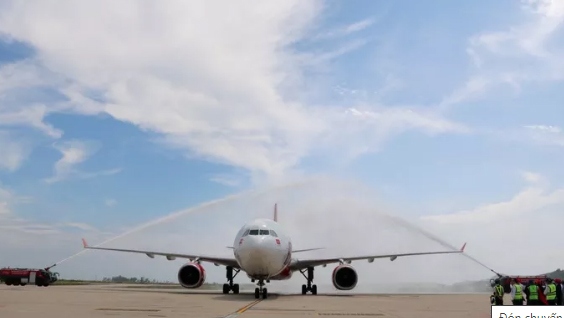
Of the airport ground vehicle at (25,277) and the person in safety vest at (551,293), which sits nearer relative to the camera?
the person in safety vest at (551,293)

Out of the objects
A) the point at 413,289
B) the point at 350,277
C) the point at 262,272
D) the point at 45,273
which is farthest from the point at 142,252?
the point at 413,289

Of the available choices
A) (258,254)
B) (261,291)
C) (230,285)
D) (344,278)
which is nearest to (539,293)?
(258,254)

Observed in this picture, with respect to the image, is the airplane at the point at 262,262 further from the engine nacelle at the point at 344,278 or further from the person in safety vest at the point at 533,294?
the person in safety vest at the point at 533,294

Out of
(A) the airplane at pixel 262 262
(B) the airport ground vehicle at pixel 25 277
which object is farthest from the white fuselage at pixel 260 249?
(B) the airport ground vehicle at pixel 25 277

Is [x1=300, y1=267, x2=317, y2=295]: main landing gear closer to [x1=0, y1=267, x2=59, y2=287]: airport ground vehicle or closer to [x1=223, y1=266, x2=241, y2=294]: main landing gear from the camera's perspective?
[x1=223, y1=266, x2=241, y2=294]: main landing gear

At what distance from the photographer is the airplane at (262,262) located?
30266 millimetres

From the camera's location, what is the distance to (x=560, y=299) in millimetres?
21109

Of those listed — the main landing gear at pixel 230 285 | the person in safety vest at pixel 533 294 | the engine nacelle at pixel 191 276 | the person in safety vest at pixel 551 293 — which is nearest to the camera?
the person in safety vest at pixel 533 294

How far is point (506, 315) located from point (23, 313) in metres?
14.0

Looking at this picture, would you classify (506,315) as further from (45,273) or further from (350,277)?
(45,273)

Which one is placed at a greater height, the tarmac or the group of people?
the group of people

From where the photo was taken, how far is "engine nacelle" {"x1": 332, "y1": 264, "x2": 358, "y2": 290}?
38.0m

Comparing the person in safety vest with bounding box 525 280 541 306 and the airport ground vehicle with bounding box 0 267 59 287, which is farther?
the airport ground vehicle with bounding box 0 267 59 287

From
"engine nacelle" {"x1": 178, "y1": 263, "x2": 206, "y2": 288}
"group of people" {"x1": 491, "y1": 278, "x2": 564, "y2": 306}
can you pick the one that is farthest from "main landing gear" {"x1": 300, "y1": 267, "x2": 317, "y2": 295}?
"group of people" {"x1": 491, "y1": 278, "x2": 564, "y2": 306}
